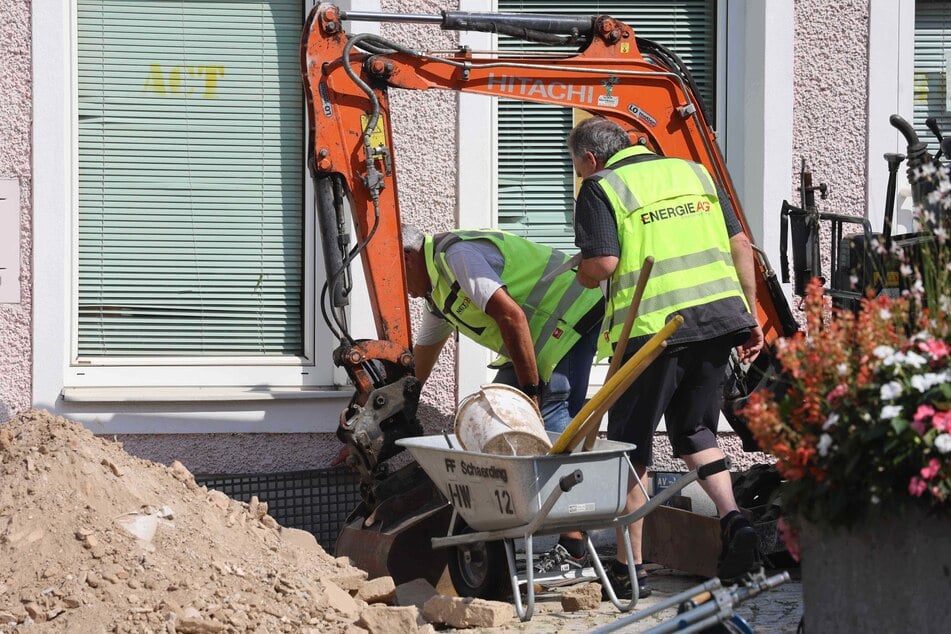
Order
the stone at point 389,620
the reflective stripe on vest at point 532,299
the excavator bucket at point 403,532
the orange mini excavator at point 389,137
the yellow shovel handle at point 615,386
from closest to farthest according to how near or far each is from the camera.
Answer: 1. the yellow shovel handle at point 615,386
2. the stone at point 389,620
3. the excavator bucket at point 403,532
4. the orange mini excavator at point 389,137
5. the reflective stripe on vest at point 532,299

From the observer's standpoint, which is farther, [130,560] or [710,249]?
[710,249]

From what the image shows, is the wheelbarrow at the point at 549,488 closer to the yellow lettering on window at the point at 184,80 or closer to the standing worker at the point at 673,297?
the standing worker at the point at 673,297

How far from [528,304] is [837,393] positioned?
2.88 metres

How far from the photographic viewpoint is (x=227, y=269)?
711 centimetres

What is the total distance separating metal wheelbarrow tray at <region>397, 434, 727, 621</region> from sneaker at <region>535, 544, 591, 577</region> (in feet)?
1.66

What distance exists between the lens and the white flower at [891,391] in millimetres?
2941

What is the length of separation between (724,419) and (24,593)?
3814 mm

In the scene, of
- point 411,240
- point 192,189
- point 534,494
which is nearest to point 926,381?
point 534,494

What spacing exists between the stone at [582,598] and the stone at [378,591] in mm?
694

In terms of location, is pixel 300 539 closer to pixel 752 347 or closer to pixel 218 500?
pixel 218 500

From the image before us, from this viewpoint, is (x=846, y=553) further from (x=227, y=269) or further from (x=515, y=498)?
(x=227, y=269)

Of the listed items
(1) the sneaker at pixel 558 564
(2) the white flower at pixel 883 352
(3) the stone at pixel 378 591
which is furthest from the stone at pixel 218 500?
(2) the white flower at pixel 883 352

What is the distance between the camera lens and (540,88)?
5871 mm

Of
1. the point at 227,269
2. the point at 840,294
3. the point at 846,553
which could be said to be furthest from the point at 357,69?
the point at 846,553
